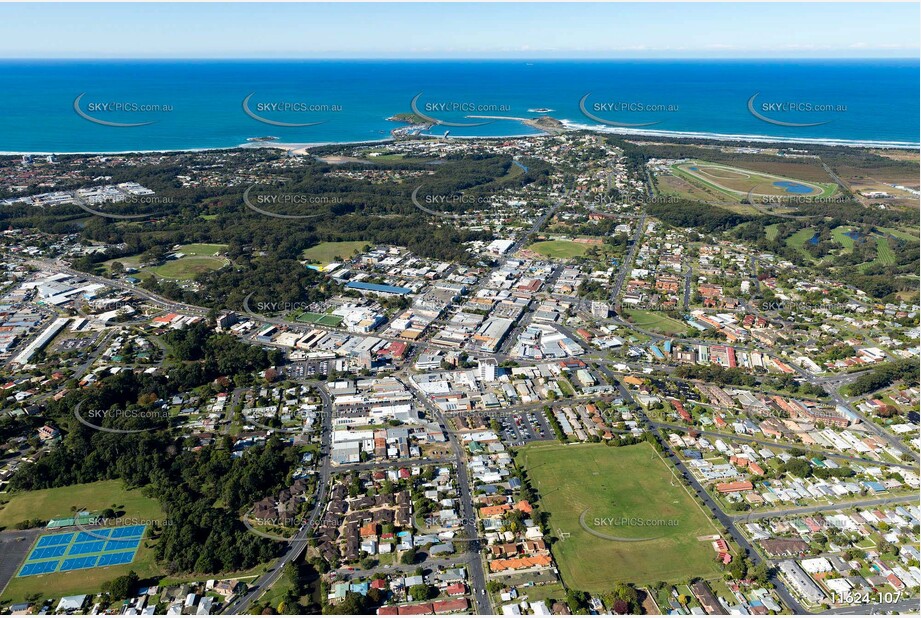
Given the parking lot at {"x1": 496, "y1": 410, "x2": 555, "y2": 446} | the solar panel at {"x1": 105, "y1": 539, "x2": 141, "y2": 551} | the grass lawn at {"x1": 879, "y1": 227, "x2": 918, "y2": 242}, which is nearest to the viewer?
the solar panel at {"x1": 105, "y1": 539, "x2": 141, "y2": 551}

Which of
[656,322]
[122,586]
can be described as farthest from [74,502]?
[656,322]

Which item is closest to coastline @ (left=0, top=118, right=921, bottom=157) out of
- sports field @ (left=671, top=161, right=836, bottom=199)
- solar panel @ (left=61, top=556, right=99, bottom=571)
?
sports field @ (left=671, top=161, right=836, bottom=199)

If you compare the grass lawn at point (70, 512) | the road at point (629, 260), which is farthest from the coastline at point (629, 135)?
the grass lawn at point (70, 512)

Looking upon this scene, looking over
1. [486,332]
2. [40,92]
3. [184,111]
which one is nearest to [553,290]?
[486,332]

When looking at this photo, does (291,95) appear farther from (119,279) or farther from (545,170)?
(119,279)

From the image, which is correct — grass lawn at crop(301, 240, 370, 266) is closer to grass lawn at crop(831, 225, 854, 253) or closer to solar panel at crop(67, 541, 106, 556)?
solar panel at crop(67, 541, 106, 556)

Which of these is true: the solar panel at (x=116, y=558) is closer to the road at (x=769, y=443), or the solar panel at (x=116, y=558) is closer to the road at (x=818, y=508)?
the road at (x=818, y=508)
